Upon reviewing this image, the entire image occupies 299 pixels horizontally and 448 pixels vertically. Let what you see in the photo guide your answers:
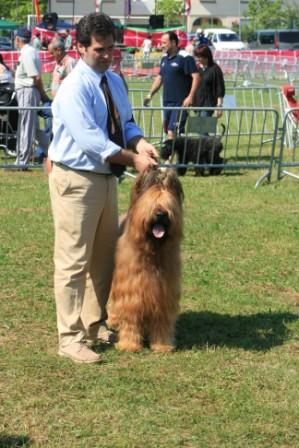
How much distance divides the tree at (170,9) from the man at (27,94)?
227ft

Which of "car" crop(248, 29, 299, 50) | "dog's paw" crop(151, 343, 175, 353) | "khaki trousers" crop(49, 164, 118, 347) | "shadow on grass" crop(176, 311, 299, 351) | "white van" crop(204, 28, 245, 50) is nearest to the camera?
"khaki trousers" crop(49, 164, 118, 347)

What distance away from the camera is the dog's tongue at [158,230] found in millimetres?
5229

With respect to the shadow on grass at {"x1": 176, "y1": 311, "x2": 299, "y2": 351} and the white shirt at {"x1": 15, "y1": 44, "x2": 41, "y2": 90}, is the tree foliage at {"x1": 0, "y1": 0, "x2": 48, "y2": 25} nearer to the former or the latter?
the white shirt at {"x1": 15, "y1": 44, "x2": 41, "y2": 90}

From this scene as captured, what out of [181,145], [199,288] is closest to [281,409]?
[199,288]

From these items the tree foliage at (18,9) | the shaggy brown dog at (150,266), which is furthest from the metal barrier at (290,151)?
the tree foliage at (18,9)

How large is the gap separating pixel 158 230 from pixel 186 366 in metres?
0.91

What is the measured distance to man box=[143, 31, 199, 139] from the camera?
13.5 metres

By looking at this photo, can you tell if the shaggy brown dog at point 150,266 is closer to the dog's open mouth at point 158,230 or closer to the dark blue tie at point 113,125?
the dog's open mouth at point 158,230

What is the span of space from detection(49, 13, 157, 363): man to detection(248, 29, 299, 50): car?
53.4m

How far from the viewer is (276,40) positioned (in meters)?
59.9

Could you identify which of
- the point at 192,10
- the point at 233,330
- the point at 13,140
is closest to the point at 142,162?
the point at 233,330

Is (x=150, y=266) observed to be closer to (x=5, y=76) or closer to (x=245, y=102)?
(x=5, y=76)

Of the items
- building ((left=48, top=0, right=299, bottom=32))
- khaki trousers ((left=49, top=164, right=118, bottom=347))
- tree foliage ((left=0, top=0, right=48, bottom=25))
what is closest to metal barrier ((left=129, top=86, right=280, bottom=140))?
khaki trousers ((left=49, top=164, right=118, bottom=347))

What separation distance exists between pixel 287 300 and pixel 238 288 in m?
0.48
